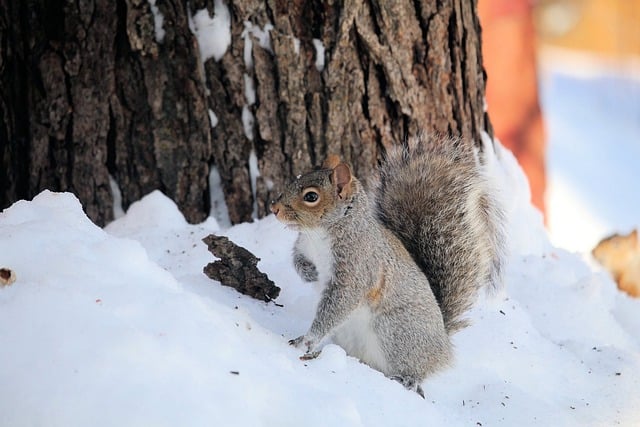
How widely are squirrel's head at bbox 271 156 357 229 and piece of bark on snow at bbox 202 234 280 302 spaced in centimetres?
16

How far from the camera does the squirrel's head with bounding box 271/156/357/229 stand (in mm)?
1899

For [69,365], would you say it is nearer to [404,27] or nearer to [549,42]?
[404,27]

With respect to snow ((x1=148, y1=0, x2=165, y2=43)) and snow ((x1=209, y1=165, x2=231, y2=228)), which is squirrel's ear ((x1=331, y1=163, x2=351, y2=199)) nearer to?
snow ((x1=209, y1=165, x2=231, y2=228))

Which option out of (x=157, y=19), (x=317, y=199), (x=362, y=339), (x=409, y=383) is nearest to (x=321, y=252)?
(x=317, y=199)

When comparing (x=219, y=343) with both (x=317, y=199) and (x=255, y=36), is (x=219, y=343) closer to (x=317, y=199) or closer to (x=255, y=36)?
(x=317, y=199)

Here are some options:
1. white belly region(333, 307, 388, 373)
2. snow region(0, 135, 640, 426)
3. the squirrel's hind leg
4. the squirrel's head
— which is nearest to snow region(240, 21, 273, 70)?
snow region(0, 135, 640, 426)

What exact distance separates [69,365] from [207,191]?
4.18 feet

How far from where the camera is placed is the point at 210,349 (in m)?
1.45

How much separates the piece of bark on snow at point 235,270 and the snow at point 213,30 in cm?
72

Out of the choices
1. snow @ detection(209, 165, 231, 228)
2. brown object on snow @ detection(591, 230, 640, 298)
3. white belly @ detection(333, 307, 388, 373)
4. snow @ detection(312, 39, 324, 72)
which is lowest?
brown object on snow @ detection(591, 230, 640, 298)

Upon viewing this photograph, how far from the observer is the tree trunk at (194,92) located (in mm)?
2443

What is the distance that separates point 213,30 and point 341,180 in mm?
782

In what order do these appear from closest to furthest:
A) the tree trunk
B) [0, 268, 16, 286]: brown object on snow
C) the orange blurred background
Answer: [0, 268, 16, 286]: brown object on snow
the tree trunk
the orange blurred background

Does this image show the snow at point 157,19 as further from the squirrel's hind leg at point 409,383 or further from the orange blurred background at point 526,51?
the orange blurred background at point 526,51
